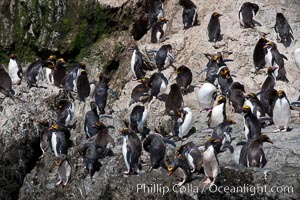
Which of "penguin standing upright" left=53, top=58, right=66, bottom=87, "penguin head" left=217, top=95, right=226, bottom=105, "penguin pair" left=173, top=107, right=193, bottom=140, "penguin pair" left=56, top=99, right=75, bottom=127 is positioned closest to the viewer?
"penguin pair" left=173, top=107, right=193, bottom=140

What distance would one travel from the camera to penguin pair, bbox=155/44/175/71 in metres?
18.1

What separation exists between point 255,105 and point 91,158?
3.13m

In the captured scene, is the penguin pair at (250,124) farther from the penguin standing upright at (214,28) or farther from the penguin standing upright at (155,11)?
the penguin standing upright at (155,11)

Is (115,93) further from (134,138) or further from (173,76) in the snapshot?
(134,138)

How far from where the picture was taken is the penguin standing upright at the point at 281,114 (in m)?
15.3

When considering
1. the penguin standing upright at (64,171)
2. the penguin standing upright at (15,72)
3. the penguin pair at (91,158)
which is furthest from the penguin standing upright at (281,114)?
the penguin standing upright at (15,72)

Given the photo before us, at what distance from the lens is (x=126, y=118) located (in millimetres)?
17141

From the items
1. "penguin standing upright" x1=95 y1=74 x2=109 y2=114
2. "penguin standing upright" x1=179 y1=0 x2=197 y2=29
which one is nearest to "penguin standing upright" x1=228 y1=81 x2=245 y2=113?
"penguin standing upright" x1=95 y1=74 x2=109 y2=114

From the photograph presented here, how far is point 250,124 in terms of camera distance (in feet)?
48.9

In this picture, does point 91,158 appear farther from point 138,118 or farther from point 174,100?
point 174,100

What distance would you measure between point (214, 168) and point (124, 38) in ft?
23.9

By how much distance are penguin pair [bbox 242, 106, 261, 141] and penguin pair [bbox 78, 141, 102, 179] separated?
8.00ft

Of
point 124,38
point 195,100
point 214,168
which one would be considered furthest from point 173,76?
point 214,168

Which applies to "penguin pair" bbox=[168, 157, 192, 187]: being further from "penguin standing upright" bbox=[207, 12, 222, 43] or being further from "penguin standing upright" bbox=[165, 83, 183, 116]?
"penguin standing upright" bbox=[207, 12, 222, 43]
